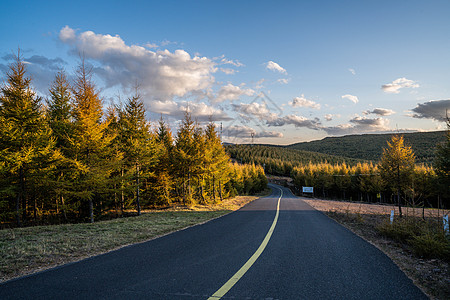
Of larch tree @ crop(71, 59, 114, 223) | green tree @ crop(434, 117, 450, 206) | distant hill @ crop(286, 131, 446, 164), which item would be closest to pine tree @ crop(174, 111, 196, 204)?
larch tree @ crop(71, 59, 114, 223)

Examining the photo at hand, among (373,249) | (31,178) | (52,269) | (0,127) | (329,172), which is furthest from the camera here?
(329,172)

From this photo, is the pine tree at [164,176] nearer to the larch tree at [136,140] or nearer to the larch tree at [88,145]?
the larch tree at [136,140]

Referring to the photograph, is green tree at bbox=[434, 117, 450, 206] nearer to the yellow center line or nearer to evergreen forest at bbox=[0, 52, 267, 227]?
evergreen forest at bbox=[0, 52, 267, 227]

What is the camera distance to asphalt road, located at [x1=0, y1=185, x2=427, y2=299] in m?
3.18

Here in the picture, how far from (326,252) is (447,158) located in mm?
30732

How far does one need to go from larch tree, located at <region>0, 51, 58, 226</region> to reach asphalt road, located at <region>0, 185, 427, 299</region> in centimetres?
1239

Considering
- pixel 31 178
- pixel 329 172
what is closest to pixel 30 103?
pixel 31 178

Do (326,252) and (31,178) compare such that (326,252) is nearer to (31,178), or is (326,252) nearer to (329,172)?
(31,178)

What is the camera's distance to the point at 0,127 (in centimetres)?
1293

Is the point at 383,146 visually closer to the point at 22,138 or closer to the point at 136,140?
the point at 136,140

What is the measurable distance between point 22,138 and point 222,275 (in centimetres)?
1642

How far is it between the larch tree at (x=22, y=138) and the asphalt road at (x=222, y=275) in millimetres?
12388

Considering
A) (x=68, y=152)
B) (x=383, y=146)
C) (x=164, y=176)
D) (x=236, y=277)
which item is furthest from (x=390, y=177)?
(x=383, y=146)

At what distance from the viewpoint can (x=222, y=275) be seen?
3.80m
